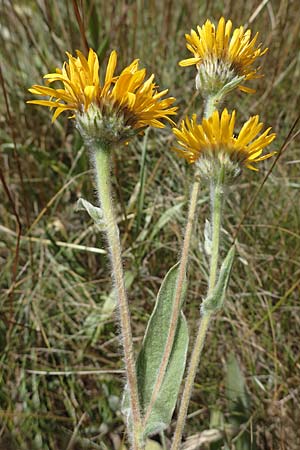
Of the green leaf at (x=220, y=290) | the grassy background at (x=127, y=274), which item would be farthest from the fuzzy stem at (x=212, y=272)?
the grassy background at (x=127, y=274)

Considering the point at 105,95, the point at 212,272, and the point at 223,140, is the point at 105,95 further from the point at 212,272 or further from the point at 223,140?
the point at 212,272

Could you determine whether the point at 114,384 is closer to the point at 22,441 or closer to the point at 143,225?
the point at 22,441

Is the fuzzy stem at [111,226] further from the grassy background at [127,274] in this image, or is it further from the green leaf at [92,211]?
the grassy background at [127,274]

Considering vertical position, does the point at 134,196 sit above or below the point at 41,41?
below

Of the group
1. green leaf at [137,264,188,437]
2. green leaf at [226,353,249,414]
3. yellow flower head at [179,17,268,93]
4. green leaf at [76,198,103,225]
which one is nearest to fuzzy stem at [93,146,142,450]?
green leaf at [76,198,103,225]

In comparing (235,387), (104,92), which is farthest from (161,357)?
(104,92)

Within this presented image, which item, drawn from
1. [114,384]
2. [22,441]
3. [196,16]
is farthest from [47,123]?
[22,441]
